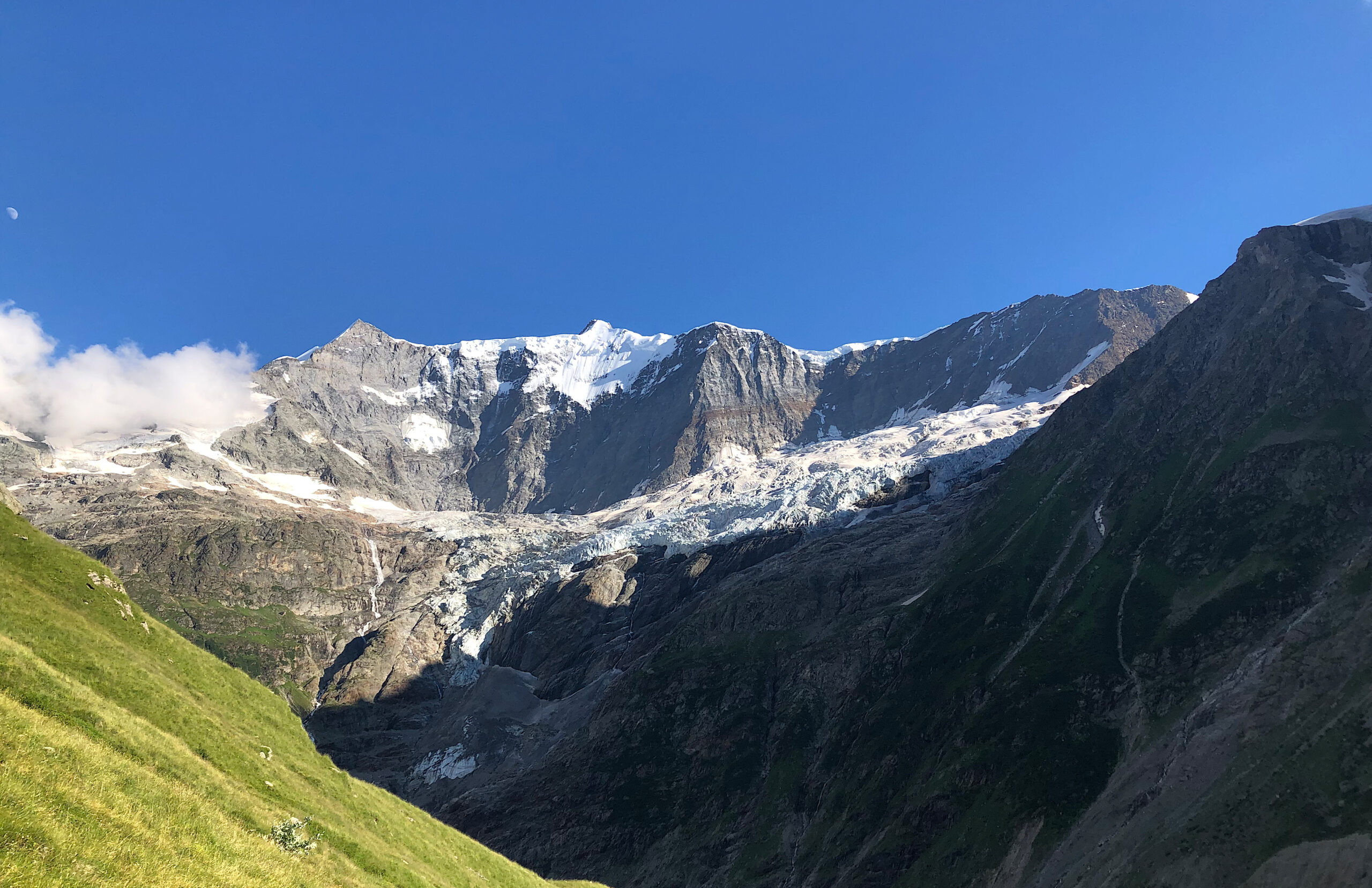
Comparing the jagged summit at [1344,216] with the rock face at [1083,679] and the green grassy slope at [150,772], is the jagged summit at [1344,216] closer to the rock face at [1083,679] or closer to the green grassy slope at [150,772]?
the rock face at [1083,679]

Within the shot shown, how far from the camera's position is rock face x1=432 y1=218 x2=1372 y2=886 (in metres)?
76.4

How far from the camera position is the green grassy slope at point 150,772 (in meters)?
16.2

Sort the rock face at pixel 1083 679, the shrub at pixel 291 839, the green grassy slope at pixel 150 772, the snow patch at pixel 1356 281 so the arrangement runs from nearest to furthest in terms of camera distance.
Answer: the green grassy slope at pixel 150 772 < the shrub at pixel 291 839 < the rock face at pixel 1083 679 < the snow patch at pixel 1356 281

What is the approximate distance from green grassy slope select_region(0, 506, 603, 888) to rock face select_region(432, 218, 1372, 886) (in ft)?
227

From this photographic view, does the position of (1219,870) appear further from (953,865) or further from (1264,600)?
(1264,600)

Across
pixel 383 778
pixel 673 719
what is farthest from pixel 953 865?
pixel 383 778

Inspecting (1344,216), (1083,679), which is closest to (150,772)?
(1083,679)

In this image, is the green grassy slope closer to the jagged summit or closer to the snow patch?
the snow patch

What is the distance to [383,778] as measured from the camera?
183250mm

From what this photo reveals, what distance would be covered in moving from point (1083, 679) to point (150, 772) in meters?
120

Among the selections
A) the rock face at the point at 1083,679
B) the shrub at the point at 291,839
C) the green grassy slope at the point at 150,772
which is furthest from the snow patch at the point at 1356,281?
the shrub at the point at 291,839

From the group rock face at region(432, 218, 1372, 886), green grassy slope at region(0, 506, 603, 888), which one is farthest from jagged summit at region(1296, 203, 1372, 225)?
green grassy slope at region(0, 506, 603, 888)

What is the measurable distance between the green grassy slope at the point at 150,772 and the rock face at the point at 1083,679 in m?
69.2

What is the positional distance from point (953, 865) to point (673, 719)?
263ft
